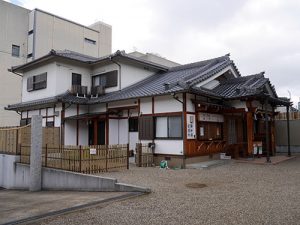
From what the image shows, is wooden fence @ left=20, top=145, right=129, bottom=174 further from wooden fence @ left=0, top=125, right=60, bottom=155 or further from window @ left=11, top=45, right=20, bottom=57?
window @ left=11, top=45, right=20, bottom=57

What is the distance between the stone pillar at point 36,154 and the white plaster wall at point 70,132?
20.8 feet

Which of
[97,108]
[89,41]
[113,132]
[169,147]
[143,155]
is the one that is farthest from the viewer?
[89,41]

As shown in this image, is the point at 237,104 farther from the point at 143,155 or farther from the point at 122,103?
the point at 122,103

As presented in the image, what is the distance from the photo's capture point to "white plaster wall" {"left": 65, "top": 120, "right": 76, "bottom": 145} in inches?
750

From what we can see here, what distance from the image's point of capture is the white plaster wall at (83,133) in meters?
19.7

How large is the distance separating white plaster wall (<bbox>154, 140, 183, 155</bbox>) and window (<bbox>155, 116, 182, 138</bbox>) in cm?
30

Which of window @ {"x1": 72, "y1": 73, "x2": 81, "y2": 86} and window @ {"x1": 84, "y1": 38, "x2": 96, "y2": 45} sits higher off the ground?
window @ {"x1": 84, "y1": 38, "x2": 96, "y2": 45}

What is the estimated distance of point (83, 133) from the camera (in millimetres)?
19969

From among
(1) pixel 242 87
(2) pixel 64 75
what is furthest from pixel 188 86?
(2) pixel 64 75

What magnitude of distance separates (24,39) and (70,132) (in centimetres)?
2109

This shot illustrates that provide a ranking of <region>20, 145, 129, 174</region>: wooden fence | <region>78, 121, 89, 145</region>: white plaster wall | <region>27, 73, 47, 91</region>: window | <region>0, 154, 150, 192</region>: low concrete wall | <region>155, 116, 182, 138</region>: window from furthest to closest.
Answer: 1. <region>27, 73, 47, 91</region>: window
2. <region>78, 121, 89, 145</region>: white plaster wall
3. <region>155, 116, 182, 138</region>: window
4. <region>20, 145, 129, 174</region>: wooden fence
5. <region>0, 154, 150, 192</region>: low concrete wall

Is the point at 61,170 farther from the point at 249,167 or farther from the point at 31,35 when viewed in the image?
the point at 31,35

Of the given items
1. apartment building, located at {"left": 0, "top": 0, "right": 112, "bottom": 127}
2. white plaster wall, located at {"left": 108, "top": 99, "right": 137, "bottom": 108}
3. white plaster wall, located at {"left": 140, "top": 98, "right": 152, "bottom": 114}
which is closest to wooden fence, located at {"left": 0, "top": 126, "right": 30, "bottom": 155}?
white plaster wall, located at {"left": 108, "top": 99, "right": 137, "bottom": 108}

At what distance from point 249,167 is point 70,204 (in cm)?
873
